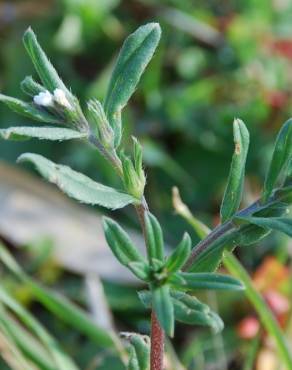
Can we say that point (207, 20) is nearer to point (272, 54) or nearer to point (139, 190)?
point (272, 54)

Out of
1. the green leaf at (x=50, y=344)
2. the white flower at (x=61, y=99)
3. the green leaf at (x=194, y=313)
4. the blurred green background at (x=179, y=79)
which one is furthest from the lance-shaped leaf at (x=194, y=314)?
the blurred green background at (x=179, y=79)

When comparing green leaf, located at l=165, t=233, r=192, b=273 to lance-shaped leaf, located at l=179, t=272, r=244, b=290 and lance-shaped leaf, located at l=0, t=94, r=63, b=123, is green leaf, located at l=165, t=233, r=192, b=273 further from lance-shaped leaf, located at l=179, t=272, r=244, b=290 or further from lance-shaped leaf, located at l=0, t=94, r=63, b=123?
lance-shaped leaf, located at l=0, t=94, r=63, b=123

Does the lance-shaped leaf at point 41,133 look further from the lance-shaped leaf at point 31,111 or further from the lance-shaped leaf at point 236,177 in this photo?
the lance-shaped leaf at point 236,177

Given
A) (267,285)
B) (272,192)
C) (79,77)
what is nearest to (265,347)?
(267,285)

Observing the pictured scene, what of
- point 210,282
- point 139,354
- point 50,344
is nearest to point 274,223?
point 210,282

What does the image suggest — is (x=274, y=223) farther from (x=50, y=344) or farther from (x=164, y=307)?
(x=50, y=344)

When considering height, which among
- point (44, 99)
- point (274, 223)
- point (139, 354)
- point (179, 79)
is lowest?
point (139, 354)
